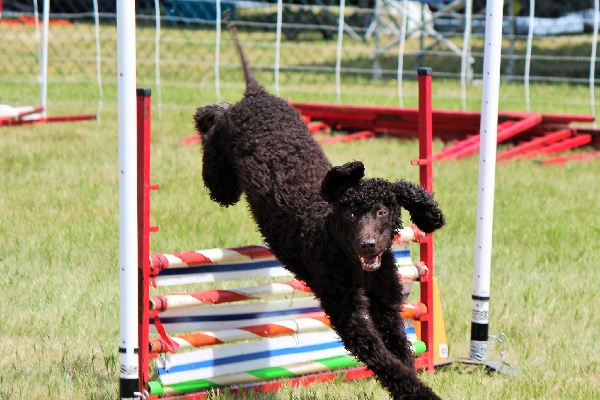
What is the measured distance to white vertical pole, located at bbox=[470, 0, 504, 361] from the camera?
13.8 ft

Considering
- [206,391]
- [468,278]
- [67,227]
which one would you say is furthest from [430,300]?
[67,227]

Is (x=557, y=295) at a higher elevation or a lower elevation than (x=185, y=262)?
lower

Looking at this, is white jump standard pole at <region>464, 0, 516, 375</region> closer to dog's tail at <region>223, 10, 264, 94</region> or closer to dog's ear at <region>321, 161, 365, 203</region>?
dog's ear at <region>321, 161, 365, 203</region>

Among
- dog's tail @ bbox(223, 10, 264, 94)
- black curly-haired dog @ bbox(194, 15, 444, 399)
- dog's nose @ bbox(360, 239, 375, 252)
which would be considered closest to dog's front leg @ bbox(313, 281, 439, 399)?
black curly-haired dog @ bbox(194, 15, 444, 399)

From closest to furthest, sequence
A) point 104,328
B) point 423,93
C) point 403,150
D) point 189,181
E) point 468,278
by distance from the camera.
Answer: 1. point 423,93
2. point 104,328
3. point 468,278
4. point 189,181
5. point 403,150

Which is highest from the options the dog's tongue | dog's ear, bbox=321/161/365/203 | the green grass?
dog's ear, bbox=321/161/365/203

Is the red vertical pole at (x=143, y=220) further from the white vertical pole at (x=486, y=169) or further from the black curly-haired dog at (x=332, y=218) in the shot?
the white vertical pole at (x=486, y=169)

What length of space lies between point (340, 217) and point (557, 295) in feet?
7.92

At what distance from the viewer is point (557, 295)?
18.1 ft

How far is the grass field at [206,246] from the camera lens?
4254mm

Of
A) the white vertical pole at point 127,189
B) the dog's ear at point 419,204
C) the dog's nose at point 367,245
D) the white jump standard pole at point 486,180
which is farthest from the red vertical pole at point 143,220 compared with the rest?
the white jump standard pole at point 486,180

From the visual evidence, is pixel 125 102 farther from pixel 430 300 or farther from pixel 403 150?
pixel 403 150

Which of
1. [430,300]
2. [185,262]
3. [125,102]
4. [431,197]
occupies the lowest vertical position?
Answer: [430,300]

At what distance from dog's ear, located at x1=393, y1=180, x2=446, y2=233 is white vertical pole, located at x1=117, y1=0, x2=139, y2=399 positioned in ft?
3.34
